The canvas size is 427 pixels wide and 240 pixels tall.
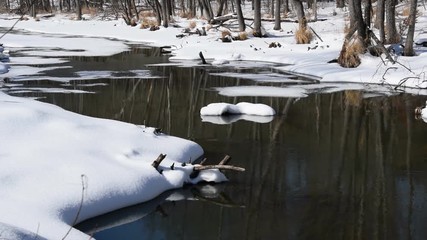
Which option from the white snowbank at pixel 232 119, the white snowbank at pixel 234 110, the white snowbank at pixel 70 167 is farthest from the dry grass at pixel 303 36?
the white snowbank at pixel 70 167

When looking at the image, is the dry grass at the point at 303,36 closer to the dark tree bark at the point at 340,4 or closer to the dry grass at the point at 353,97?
the dry grass at the point at 353,97

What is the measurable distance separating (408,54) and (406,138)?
9.79 metres

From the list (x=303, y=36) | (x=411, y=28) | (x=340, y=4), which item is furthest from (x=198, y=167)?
(x=340, y=4)

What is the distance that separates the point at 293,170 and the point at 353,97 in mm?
6752

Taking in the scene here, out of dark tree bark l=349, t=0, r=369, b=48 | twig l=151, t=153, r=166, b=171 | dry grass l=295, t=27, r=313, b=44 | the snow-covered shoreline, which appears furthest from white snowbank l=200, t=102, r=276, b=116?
dry grass l=295, t=27, r=313, b=44

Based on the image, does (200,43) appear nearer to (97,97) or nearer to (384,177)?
(97,97)

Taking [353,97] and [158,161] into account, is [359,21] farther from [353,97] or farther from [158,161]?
[158,161]

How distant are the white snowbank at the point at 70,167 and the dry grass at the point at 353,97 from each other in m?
5.69

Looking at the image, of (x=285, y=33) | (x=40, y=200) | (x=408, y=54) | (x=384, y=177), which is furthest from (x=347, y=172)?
(x=285, y=33)

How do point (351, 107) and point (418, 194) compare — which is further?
point (351, 107)

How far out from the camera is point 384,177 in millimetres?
7797

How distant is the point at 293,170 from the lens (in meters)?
8.05

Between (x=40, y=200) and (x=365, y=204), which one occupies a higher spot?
(x=40, y=200)

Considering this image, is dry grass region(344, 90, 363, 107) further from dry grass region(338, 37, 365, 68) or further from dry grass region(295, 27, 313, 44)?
dry grass region(295, 27, 313, 44)
